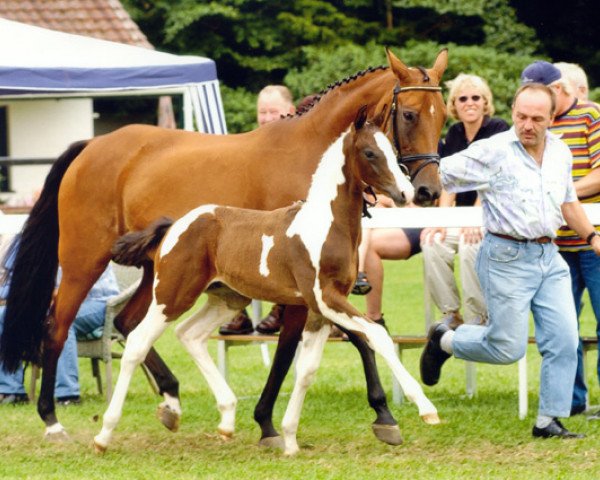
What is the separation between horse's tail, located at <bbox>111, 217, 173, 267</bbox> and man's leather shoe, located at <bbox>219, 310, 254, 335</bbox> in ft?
7.08

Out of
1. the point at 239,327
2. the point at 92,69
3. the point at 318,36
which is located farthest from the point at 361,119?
the point at 318,36

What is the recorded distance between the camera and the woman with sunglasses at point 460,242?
27.8ft

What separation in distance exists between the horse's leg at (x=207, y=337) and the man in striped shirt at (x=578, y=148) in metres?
2.17

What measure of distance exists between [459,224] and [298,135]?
1302mm

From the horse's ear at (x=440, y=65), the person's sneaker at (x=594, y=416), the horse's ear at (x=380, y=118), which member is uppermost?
the horse's ear at (x=440, y=65)

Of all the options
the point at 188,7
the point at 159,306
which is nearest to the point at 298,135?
the point at 159,306

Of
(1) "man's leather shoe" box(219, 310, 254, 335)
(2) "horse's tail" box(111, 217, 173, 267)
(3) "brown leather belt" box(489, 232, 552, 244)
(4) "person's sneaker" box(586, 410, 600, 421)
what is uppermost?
(3) "brown leather belt" box(489, 232, 552, 244)

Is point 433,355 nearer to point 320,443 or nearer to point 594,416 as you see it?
point 320,443

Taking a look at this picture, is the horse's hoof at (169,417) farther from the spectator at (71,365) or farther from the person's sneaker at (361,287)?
the spectator at (71,365)

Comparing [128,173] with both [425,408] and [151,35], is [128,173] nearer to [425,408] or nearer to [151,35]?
[425,408]

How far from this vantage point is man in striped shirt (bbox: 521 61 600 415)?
7.79m

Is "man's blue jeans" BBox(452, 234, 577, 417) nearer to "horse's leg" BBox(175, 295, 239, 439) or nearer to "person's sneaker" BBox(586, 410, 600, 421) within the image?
"person's sneaker" BBox(586, 410, 600, 421)

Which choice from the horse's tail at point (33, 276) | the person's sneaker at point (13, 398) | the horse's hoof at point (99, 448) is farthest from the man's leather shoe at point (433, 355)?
the person's sneaker at point (13, 398)

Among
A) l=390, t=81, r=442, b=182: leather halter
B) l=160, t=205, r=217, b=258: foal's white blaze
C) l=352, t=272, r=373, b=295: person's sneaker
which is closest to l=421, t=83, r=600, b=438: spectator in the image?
l=390, t=81, r=442, b=182: leather halter
